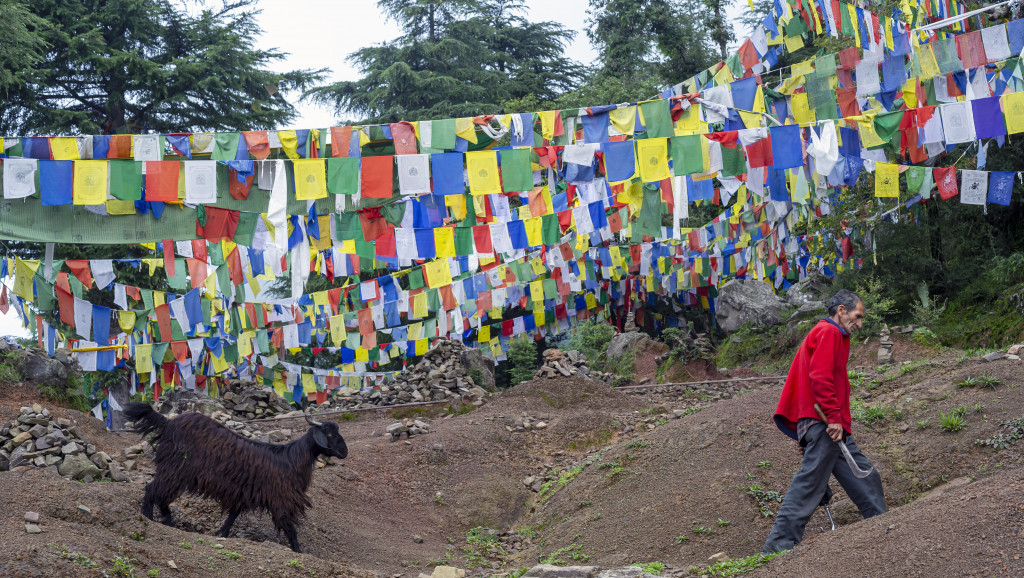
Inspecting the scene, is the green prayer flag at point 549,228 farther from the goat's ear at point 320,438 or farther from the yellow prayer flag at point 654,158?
the goat's ear at point 320,438

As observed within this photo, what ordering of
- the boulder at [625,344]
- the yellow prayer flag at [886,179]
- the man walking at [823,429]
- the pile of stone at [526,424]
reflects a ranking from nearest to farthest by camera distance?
the man walking at [823,429]
the yellow prayer flag at [886,179]
the pile of stone at [526,424]
the boulder at [625,344]

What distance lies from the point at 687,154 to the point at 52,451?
308 inches

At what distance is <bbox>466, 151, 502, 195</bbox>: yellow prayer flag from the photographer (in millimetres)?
10000

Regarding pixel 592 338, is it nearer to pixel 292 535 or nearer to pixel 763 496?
pixel 763 496

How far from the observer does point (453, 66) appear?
2941 cm

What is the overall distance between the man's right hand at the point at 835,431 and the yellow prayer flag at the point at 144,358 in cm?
1314

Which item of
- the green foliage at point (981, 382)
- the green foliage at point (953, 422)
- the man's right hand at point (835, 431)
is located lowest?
the green foliage at point (953, 422)

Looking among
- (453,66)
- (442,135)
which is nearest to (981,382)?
(442,135)

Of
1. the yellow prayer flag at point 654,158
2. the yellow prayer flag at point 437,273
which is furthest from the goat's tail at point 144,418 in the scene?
the yellow prayer flag at point 437,273

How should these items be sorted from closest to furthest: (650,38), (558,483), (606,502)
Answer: (606,502)
(558,483)
(650,38)

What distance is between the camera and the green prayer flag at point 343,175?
9664 mm

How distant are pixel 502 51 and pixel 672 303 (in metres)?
13.0

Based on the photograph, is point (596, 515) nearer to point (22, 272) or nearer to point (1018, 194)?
point (22, 272)

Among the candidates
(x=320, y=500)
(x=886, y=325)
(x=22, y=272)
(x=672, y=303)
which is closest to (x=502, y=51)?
(x=672, y=303)
